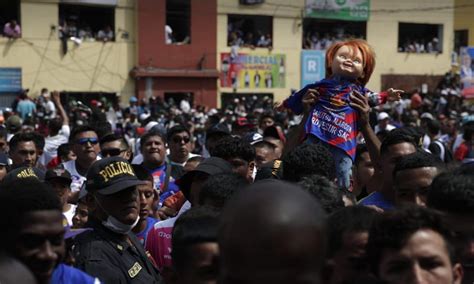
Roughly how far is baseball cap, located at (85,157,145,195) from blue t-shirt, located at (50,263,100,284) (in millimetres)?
852

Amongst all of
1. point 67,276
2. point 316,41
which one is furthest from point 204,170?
point 316,41

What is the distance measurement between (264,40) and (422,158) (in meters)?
26.3

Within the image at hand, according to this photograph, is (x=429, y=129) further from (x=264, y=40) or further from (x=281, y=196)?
(x=264, y=40)

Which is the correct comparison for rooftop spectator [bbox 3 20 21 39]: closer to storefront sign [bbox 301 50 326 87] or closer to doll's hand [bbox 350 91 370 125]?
storefront sign [bbox 301 50 326 87]

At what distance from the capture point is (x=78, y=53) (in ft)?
85.9

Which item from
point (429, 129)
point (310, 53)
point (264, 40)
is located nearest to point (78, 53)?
point (264, 40)

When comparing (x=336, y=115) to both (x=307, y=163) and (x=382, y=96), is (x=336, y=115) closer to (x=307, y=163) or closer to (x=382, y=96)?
(x=382, y=96)

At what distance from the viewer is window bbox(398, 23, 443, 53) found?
33.1 m

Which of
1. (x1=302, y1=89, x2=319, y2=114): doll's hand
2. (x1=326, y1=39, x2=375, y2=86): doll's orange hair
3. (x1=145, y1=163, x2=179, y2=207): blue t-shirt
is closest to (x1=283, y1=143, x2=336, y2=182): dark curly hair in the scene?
(x1=302, y1=89, x2=319, y2=114): doll's hand

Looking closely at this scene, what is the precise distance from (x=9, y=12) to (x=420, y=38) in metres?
18.6

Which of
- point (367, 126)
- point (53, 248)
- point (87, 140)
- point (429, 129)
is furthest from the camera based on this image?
point (429, 129)

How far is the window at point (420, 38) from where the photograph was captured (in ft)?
109

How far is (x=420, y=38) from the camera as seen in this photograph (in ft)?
112

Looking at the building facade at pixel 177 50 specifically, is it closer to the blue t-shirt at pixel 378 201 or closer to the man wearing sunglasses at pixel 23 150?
the man wearing sunglasses at pixel 23 150
